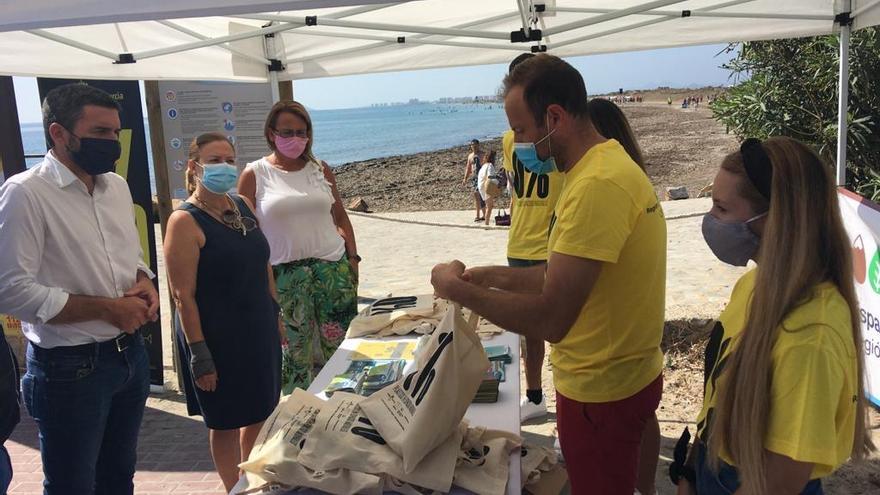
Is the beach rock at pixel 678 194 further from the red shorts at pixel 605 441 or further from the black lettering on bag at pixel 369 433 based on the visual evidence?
the black lettering on bag at pixel 369 433

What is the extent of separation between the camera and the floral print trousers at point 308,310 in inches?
143

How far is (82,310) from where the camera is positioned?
2297mm

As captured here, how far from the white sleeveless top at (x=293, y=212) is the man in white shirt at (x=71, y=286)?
1.10m

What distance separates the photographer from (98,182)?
99.7 inches

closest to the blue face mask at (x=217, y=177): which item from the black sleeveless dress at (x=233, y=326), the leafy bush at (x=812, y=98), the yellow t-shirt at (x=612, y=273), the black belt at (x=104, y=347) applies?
the black sleeveless dress at (x=233, y=326)

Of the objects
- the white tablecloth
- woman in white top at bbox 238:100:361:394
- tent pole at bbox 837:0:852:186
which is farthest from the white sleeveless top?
tent pole at bbox 837:0:852:186

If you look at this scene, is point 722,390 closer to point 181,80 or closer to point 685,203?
point 181,80

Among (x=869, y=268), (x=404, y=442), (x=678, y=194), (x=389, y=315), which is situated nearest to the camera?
(x=404, y=442)

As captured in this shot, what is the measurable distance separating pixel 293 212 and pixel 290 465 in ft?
6.74

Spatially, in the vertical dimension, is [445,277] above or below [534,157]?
below

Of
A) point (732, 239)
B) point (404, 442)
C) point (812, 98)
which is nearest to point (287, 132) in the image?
point (404, 442)

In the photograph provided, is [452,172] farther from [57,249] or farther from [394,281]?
[57,249]

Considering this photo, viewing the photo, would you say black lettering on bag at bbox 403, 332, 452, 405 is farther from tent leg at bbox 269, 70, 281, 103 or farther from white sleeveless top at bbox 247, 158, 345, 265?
tent leg at bbox 269, 70, 281, 103

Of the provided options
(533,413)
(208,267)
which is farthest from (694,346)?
(208,267)
